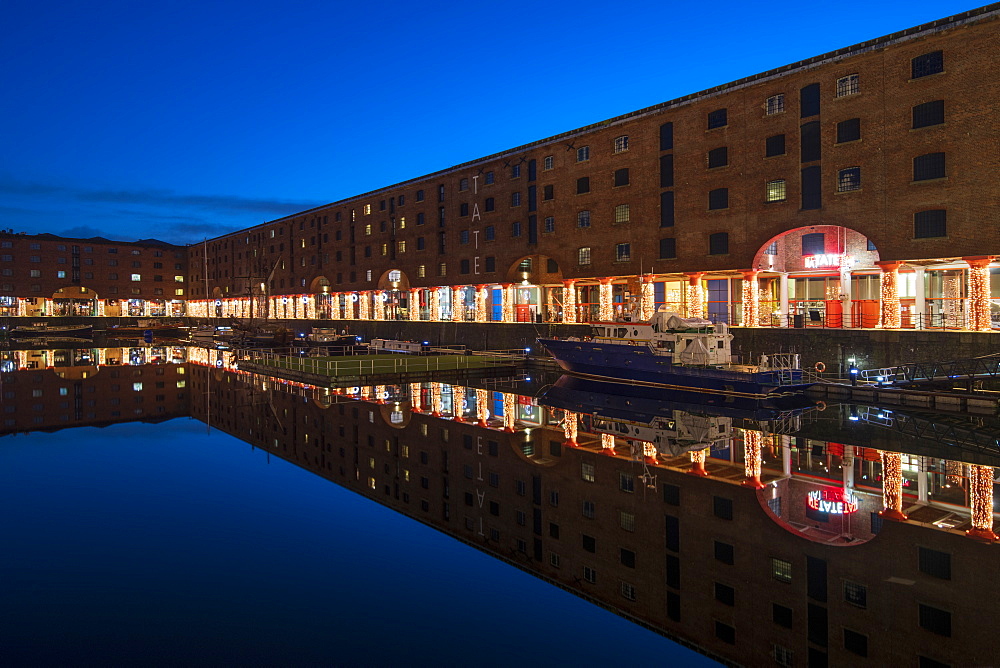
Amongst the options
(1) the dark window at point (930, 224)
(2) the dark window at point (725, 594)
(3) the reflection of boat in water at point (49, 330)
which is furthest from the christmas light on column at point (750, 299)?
(3) the reflection of boat in water at point (49, 330)

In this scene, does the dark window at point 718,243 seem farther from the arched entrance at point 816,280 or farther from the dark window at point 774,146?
the dark window at point 774,146

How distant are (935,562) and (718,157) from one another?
33.5 meters

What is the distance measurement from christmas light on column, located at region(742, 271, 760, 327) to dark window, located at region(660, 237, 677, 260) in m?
4.98

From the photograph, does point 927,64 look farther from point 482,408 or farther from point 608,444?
point 482,408

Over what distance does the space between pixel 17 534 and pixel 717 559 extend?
41.3ft

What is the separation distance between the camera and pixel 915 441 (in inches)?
771

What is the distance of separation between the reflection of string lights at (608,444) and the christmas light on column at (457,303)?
40034 millimetres

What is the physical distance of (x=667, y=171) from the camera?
4259cm

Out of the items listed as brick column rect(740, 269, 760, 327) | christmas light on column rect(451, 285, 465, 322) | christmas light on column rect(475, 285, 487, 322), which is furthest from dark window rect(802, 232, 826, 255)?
christmas light on column rect(451, 285, 465, 322)

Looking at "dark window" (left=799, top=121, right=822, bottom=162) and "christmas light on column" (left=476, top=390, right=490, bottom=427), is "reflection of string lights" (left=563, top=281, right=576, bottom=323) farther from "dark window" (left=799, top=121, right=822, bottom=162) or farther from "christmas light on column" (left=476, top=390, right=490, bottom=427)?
"dark window" (left=799, top=121, right=822, bottom=162)

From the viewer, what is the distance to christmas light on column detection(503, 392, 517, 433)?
22.8 meters

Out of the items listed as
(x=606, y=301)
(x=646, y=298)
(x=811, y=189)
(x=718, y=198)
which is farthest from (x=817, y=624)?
(x=606, y=301)

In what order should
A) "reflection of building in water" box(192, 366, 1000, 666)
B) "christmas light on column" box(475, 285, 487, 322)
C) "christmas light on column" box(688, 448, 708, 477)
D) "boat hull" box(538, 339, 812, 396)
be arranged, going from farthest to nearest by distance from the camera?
"christmas light on column" box(475, 285, 487, 322), "boat hull" box(538, 339, 812, 396), "christmas light on column" box(688, 448, 708, 477), "reflection of building in water" box(192, 366, 1000, 666)

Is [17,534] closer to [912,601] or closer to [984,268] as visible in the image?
[912,601]
